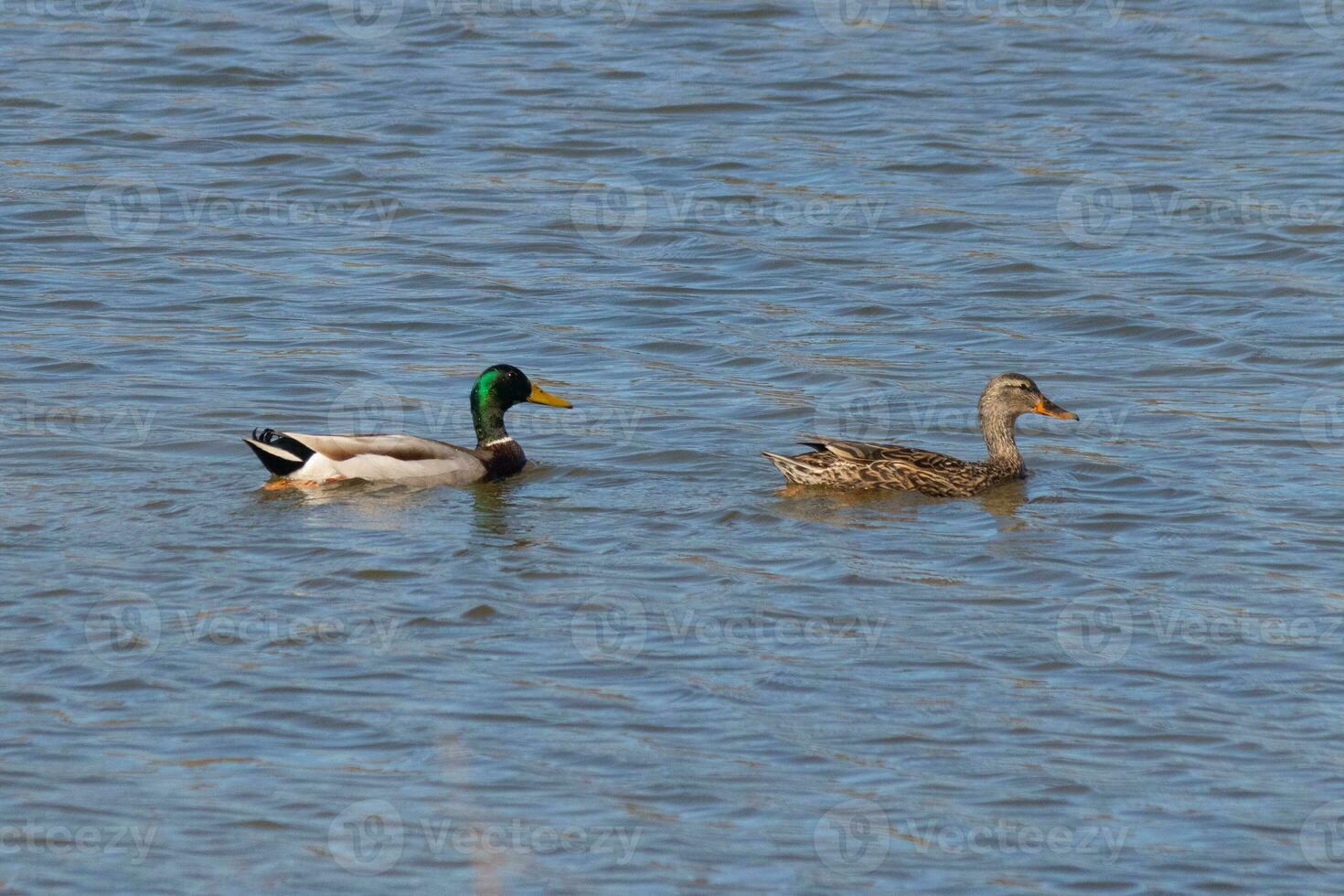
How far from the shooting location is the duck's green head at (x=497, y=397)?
1314cm

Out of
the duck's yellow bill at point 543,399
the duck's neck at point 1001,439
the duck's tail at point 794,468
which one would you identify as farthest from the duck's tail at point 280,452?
the duck's neck at point 1001,439

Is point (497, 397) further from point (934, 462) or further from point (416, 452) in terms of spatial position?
point (934, 462)

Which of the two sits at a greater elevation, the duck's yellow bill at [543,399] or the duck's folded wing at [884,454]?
the duck's yellow bill at [543,399]

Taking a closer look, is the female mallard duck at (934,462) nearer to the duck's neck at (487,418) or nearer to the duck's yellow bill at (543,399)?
the duck's yellow bill at (543,399)

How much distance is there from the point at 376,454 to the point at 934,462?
3.28 m

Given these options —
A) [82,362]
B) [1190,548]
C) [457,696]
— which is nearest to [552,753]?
[457,696]

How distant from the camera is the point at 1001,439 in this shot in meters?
13.0

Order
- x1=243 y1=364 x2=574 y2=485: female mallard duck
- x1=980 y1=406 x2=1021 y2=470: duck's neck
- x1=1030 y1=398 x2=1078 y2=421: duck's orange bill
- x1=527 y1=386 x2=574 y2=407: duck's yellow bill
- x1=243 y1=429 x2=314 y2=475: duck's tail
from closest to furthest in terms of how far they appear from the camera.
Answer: x1=243 y1=429 x2=314 y2=475: duck's tail
x1=243 y1=364 x2=574 y2=485: female mallard duck
x1=980 y1=406 x2=1021 y2=470: duck's neck
x1=1030 y1=398 x2=1078 y2=421: duck's orange bill
x1=527 y1=386 x2=574 y2=407: duck's yellow bill

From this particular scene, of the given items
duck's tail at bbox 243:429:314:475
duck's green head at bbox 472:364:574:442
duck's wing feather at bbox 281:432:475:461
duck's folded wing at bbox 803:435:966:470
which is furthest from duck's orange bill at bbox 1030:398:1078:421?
duck's tail at bbox 243:429:314:475

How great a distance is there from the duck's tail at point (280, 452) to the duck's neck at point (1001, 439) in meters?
4.14

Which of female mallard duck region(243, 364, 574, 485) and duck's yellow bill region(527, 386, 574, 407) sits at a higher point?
duck's yellow bill region(527, 386, 574, 407)

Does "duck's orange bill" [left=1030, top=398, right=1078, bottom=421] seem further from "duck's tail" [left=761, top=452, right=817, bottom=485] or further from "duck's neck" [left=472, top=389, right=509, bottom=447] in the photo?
"duck's neck" [left=472, top=389, right=509, bottom=447]

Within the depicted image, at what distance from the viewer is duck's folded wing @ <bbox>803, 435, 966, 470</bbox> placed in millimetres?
12117

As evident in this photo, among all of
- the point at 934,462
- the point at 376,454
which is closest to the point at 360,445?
the point at 376,454
